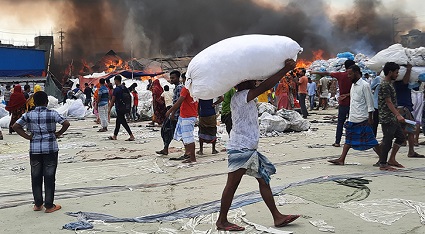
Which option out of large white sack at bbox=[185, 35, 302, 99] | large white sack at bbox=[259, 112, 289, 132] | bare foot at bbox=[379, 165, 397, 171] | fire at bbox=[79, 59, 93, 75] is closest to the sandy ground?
bare foot at bbox=[379, 165, 397, 171]

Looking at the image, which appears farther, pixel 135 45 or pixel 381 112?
pixel 135 45

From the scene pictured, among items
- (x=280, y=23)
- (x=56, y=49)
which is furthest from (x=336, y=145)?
(x=56, y=49)

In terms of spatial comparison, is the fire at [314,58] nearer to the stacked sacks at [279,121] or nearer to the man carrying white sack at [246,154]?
the stacked sacks at [279,121]

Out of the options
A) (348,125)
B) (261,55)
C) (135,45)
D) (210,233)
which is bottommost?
(210,233)

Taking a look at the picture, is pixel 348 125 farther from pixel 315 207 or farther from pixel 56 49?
pixel 56 49

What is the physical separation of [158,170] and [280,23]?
37.9 m

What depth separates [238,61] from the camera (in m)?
4.08

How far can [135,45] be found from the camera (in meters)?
45.1

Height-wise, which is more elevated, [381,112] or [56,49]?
[56,49]

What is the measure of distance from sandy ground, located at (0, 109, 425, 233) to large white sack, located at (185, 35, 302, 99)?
1338 millimetres

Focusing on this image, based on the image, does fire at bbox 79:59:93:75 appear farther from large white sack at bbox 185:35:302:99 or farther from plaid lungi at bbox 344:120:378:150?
large white sack at bbox 185:35:302:99

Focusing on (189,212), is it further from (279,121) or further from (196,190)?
(279,121)

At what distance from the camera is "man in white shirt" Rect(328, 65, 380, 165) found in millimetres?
6852

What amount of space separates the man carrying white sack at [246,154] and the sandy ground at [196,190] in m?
0.14
